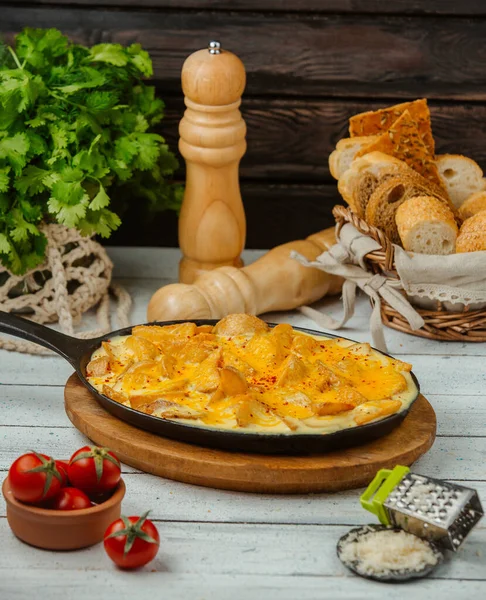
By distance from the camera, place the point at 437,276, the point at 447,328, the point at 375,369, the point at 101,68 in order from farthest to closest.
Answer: the point at 101,68, the point at 447,328, the point at 437,276, the point at 375,369

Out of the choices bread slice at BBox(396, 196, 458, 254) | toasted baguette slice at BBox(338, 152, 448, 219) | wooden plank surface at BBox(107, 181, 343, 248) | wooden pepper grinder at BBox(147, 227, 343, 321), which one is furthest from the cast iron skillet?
wooden plank surface at BBox(107, 181, 343, 248)

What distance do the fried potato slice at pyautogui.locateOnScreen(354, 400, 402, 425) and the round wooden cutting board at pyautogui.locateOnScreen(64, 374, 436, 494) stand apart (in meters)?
0.06

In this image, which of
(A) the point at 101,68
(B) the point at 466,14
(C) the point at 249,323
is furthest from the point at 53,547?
(B) the point at 466,14

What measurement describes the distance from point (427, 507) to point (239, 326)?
59 centimetres

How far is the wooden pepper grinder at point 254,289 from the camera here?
2.01 meters

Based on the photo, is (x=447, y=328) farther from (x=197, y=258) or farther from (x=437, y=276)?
(x=197, y=258)

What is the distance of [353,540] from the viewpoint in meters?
1.29

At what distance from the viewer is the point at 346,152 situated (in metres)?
2.17

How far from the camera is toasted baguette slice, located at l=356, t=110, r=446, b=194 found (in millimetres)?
2115

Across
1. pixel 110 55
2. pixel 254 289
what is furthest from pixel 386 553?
pixel 110 55

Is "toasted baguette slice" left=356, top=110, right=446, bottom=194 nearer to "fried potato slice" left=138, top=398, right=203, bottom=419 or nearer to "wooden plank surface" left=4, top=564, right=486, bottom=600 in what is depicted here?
"fried potato slice" left=138, top=398, right=203, bottom=419

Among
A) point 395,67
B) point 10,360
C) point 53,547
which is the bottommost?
point 10,360

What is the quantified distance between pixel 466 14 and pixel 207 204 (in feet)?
2.85

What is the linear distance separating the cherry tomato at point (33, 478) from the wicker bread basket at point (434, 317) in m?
0.96
